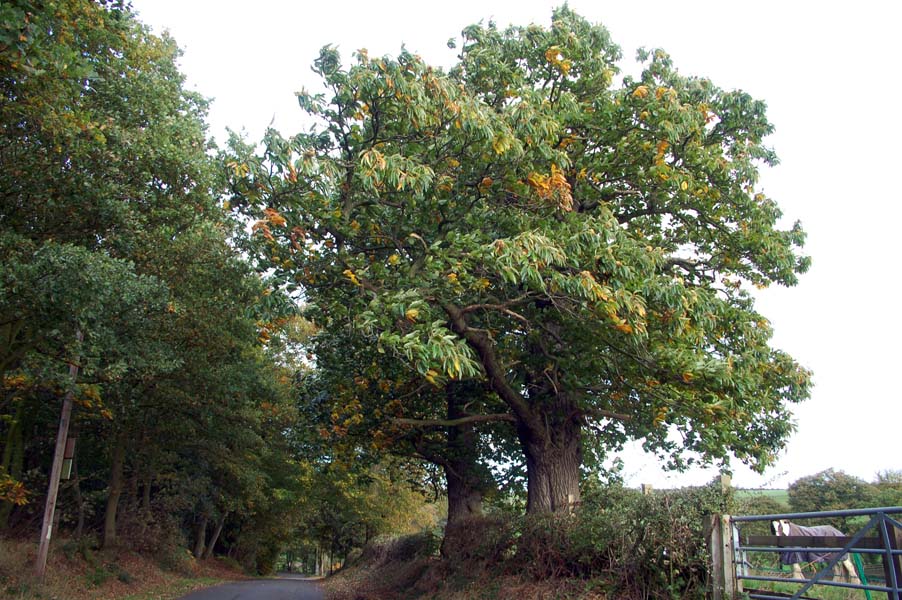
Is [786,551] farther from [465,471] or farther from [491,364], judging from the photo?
[465,471]

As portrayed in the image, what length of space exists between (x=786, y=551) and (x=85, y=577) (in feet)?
64.5

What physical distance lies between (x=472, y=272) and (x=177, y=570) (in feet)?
84.7

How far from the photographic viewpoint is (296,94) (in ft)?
31.0

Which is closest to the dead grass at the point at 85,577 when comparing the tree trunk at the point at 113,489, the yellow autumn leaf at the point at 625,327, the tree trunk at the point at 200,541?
the tree trunk at the point at 113,489

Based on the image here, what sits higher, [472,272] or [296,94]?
[296,94]

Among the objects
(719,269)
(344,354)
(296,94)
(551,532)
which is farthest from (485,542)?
(296,94)

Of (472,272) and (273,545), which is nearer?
(472,272)

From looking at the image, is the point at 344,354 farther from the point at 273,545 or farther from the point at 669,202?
the point at 273,545

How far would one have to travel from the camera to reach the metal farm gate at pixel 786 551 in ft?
19.3

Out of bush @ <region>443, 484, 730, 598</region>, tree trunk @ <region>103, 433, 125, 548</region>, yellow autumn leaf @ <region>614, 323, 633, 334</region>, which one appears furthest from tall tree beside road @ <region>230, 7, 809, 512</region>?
tree trunk @ <region>103, 433, 125, 548</region>

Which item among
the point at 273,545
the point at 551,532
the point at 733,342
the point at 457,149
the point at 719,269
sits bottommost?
the point at 273,545

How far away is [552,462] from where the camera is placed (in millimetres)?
12664

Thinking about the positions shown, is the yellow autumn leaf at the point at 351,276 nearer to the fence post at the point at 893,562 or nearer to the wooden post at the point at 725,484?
the wooden post at the point at 725,484

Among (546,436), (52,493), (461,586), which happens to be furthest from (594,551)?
(52,493)
